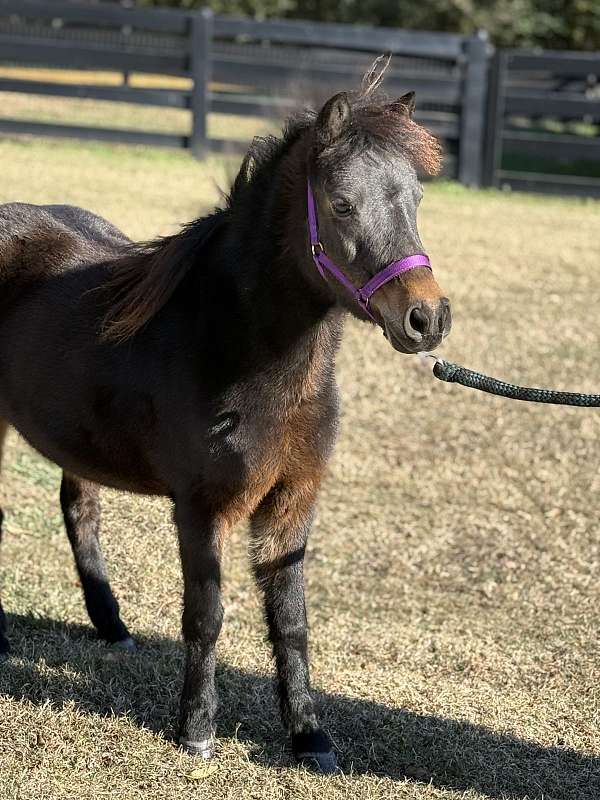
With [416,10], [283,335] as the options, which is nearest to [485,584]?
[283,335]

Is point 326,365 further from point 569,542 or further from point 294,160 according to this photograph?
point 569,542

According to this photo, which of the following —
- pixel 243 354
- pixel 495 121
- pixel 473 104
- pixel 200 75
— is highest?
pixel 200 75

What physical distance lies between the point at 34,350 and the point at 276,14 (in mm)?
29543

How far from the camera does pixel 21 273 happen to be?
4.29 metres

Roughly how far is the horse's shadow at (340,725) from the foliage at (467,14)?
88.5ft

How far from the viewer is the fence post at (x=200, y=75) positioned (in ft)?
51.8

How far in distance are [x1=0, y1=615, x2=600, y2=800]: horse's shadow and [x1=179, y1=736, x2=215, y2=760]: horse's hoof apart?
0.12 metres

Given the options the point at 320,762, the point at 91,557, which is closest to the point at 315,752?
the point at 320,762

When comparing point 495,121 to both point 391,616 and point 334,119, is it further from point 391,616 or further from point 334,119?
point 334,119

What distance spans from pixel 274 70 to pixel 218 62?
2.68 feet

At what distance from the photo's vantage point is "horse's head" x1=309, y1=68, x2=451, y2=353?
3057mm

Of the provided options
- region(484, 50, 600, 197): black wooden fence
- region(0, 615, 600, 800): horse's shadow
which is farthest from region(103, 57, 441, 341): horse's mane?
region(484, 50, 600, 197): black wooden fence

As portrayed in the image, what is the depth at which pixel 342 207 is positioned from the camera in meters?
3.21

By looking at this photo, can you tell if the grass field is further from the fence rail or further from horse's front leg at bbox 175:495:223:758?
the fence rail
